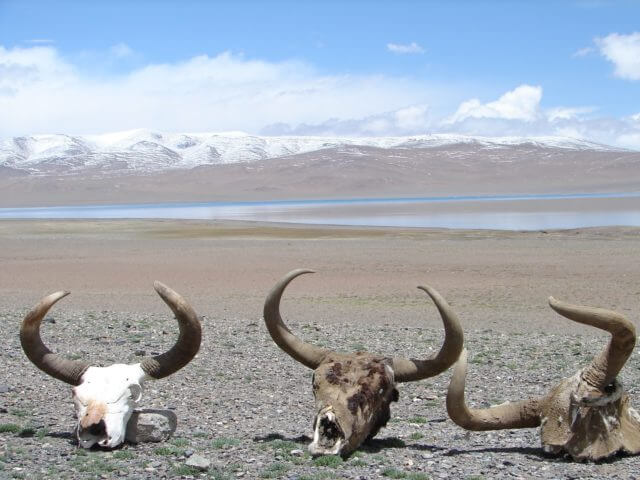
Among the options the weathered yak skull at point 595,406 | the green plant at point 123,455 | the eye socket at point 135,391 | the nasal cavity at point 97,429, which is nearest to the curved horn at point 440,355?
the weathered yak skull at point 595,406

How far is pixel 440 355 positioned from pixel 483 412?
2.21 feet

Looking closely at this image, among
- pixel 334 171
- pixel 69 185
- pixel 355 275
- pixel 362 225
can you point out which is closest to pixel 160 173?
pixel 69 185

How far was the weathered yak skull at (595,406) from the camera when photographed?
7199 millimetres

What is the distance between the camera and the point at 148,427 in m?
8.06

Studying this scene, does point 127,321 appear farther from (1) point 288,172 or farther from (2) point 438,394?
(1) point 288,172

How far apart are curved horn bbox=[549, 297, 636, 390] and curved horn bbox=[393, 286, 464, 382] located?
0.96 meters

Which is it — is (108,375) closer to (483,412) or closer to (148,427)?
(148,427)

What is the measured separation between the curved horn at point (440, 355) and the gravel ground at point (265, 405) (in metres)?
0.70

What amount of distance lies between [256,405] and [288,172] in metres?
167

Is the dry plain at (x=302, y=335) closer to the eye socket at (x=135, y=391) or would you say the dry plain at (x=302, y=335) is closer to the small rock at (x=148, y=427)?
the small rock at (x=148, y=427)

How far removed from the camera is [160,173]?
193 m

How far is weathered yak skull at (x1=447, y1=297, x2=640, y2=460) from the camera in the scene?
720 cm

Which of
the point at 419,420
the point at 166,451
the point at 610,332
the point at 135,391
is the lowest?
the point at 419,420

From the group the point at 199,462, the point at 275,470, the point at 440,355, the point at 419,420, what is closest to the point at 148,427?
the point at 199,462
